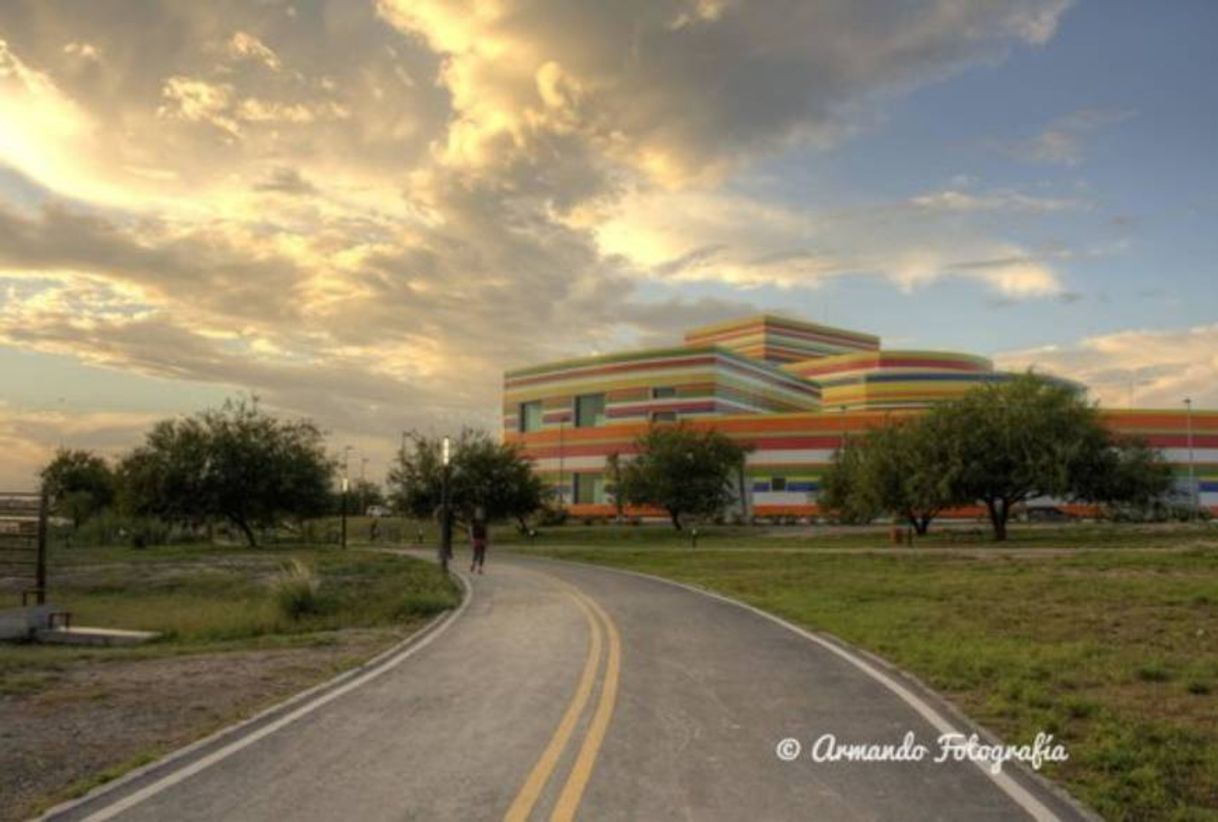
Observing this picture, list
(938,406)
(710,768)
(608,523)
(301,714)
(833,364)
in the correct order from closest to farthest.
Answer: (710,768), (301,714), (938,406), (608,523), (833,364)

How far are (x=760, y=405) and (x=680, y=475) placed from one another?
41.9 metres

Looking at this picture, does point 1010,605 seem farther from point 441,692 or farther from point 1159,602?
point 441,692

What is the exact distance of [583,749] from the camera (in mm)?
8047

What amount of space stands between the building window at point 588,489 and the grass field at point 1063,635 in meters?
62.3

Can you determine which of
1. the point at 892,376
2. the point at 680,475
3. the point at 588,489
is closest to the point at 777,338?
the point at 892,376

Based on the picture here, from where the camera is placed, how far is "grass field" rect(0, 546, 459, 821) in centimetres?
852

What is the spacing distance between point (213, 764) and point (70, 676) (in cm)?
646

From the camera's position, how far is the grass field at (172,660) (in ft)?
27.9

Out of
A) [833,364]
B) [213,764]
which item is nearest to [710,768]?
[213,764]

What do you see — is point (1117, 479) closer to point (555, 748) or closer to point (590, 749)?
point (590, 749)

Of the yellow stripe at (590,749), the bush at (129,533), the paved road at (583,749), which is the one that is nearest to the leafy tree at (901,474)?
the paved road at (583,749)

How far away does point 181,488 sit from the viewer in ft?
171

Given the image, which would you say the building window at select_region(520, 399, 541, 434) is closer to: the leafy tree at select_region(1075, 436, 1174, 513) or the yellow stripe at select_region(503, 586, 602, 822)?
the leafy tree at select_region(1075, 436, 1174, 513)

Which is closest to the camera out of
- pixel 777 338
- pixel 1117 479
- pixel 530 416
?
pixel 1117 479
